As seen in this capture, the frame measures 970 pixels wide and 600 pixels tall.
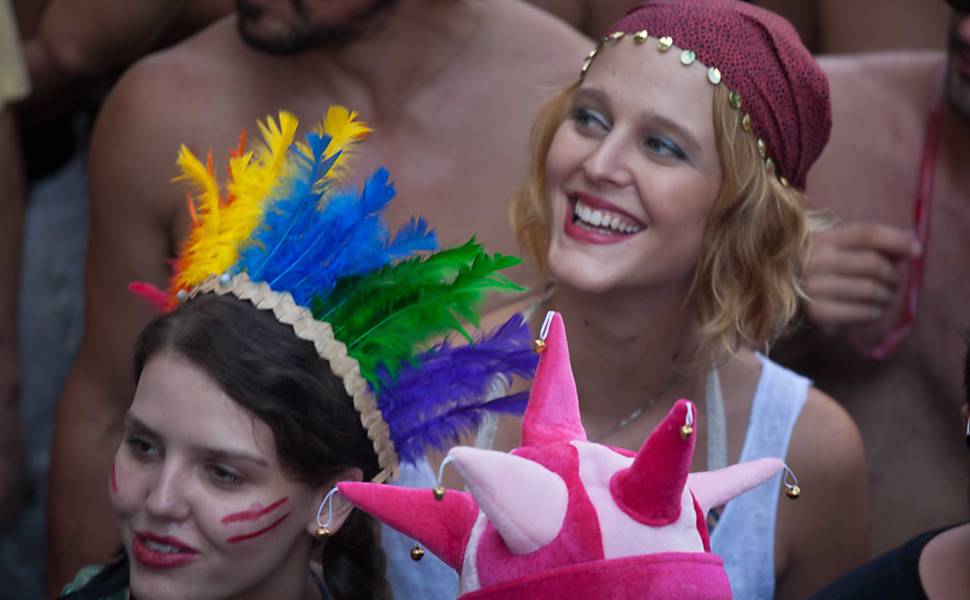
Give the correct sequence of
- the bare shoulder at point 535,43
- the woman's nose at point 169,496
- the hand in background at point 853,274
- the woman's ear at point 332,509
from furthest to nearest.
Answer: the bare shoulder at point 535,43, the hand in background at point 853,274, the woman's ear at point 332,509, the woman's nose at point 169,496

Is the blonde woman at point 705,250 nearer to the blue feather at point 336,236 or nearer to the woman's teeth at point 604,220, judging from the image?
the woman's teeth at point 604,220

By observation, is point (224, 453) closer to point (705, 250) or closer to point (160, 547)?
point (160, 547)

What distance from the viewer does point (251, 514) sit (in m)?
1.87


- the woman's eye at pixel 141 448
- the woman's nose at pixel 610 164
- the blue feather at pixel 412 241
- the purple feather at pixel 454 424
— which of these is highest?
the blue feather at pixel 412 241

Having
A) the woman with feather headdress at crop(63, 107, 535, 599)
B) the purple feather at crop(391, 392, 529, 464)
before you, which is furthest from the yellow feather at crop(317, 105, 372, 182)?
the purple feather at crop(391, 392, 529, 464)

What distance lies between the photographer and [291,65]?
293 centimetres

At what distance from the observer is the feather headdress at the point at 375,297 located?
197 centimetres

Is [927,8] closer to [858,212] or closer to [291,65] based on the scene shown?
[858,212]

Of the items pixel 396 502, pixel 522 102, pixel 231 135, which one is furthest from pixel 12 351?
pixel 396 502

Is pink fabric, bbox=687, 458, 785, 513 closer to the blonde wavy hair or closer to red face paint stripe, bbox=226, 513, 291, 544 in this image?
red face paint stripe, bbox=226, 513, 291, 544

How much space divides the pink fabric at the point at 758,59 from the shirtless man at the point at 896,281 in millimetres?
426

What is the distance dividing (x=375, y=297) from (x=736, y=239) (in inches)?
29.3

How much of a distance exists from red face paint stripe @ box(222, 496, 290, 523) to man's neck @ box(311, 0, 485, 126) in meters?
1.20

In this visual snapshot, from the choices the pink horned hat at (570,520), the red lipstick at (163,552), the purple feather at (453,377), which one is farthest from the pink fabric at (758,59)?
the red lipstick at (163,552)
